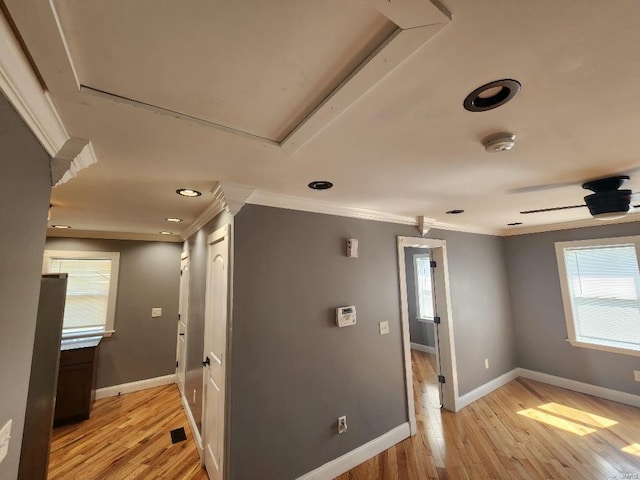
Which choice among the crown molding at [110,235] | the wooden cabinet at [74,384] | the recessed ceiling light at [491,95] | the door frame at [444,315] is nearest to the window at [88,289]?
the crown molding at [110,235]

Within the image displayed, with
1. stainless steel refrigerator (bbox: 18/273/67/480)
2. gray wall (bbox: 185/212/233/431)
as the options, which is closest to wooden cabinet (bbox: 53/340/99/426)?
gray wall (bbox: 185/212/233/431)

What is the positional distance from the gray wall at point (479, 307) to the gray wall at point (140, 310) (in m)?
4.07

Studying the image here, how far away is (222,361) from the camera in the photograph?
2.00m

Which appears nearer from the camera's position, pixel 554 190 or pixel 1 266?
pixel 1 266

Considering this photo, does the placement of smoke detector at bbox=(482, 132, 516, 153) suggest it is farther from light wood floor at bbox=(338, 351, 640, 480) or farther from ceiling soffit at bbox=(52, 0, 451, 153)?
light wood floor at bbox=(338, 351, 640, 480)

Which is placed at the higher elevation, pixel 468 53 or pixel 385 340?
pixel 468 53

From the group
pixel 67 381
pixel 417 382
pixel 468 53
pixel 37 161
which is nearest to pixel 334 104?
pixel 468 53

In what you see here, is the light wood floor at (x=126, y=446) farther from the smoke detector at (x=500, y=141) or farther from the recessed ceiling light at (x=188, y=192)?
the smoke detector at (x=500, y=141)

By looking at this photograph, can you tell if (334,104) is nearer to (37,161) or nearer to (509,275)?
(37,161)

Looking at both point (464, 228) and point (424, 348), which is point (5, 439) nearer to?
point (464, 228)

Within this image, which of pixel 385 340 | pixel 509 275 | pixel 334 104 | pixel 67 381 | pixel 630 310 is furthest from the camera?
pixel 509 275

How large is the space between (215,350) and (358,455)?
1.56 metres

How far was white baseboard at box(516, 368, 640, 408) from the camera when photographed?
3.31 metres

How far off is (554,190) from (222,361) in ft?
9.55
